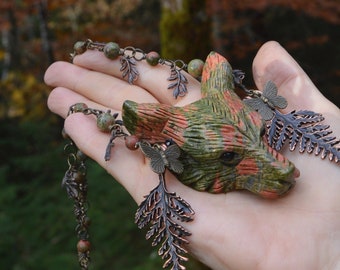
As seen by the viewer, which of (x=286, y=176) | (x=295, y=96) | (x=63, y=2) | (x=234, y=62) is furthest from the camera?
(x=234, y=62)

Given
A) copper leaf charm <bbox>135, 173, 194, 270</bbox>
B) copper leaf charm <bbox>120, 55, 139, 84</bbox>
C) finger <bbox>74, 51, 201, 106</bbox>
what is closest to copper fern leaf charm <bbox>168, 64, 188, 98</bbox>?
finger <bbox>74, 51, 201, 106</bbox>

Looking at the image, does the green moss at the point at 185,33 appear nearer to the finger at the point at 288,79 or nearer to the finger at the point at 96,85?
the finger at the point at 96,85

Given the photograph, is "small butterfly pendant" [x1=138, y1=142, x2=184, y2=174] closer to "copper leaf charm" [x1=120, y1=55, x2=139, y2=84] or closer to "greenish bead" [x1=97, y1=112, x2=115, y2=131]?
"greenish bead" [x1=97, y1=112, x2=115, y2=131]

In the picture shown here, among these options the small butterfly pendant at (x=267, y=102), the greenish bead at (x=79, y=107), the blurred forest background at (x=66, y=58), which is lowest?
the blurred forest background at (x=66, y=58)

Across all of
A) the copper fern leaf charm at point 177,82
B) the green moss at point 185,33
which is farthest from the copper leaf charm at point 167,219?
the green moss at point 185,33

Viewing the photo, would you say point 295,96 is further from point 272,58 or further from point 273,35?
point 273,35

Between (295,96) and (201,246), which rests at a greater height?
(295,96)

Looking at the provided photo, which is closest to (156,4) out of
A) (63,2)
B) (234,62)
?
(234,62)
